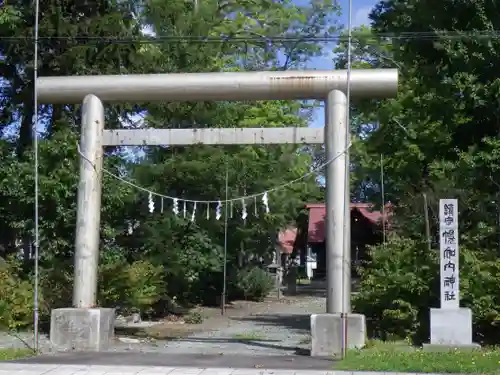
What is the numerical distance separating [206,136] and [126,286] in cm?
516

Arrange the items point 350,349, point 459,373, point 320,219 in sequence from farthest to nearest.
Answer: point 320,219, point 350,349, point 459,373

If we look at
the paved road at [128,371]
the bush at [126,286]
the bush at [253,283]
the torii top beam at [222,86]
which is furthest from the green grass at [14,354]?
the bush at [253,283]

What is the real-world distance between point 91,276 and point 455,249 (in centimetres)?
688

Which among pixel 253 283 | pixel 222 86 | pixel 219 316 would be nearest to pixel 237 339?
pixel 222 86

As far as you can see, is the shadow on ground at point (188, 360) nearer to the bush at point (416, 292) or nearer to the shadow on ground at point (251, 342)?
the shadow on ground at point (251, 342)

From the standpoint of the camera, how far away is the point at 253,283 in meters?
29.3

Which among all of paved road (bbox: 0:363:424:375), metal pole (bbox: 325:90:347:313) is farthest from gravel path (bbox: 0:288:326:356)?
paved road (bbox: 0:363:424:375)

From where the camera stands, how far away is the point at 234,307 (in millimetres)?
26641

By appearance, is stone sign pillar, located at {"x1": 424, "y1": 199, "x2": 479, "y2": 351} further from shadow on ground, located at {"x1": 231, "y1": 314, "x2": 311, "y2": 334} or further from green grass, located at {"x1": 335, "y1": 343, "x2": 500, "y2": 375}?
shadow on ground, located at {"x1": 231, "y1": 314, "x2": 311, "y2": 334}

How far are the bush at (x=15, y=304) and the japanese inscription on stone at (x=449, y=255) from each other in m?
9.10

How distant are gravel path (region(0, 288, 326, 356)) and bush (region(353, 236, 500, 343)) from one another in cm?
176

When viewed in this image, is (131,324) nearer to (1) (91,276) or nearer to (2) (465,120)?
(1) (91,276)

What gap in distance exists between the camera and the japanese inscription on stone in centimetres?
1255

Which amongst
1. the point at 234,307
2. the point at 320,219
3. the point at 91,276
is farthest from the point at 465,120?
the point at 320,219
